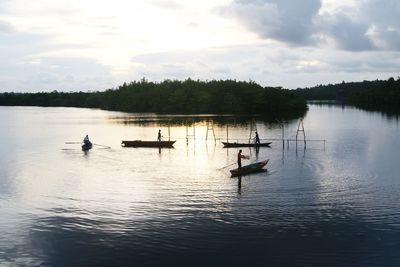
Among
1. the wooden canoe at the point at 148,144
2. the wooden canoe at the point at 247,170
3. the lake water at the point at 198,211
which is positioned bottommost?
the lake water at the point at 198,211

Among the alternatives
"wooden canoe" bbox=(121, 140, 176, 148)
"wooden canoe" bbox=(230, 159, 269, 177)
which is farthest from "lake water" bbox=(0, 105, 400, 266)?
"wooden canoe" bbox=(121, 140, 176, 148)

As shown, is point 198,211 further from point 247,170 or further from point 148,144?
point 148,144

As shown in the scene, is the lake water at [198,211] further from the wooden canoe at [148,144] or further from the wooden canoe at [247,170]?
the wooden canoe at [148,144]

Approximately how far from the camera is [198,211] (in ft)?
107

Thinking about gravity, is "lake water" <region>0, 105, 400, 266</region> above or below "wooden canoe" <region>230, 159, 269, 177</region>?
below

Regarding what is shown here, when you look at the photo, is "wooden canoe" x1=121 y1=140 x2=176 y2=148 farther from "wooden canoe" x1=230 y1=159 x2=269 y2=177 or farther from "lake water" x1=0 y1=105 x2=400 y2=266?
"wooden canoe" x1=230 y1=159 x2=269 y2=177

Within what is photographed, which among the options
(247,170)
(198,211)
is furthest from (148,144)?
(198,211)

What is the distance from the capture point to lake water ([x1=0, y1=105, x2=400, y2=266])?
24891mm

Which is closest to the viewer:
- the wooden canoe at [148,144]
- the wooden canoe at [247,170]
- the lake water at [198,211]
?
the lake water at [198,211]

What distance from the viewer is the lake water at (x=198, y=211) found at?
24.9 meters

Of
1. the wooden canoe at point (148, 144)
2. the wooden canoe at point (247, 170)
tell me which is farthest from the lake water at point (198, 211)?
the wooden canoe at point (148, 144)

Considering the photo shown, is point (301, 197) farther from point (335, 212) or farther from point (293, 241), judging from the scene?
point (293, 241)

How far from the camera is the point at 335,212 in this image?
3222cm

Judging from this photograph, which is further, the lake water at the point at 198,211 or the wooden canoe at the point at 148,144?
the wooden canoe at the point at 148,144
